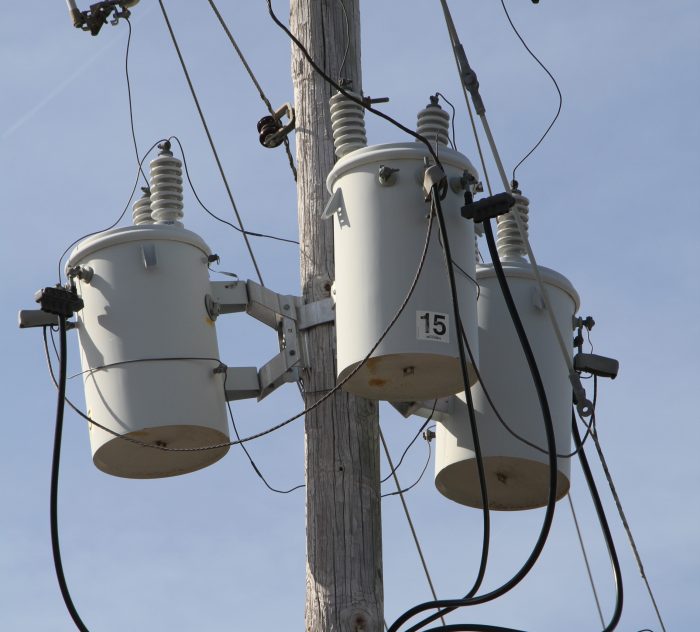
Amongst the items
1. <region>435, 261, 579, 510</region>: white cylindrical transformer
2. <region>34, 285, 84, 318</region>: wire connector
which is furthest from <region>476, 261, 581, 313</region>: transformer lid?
<region>34, 285, 84, 318</region>: wire connector

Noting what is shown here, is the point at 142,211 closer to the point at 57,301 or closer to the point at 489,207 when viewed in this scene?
the point at 57,301

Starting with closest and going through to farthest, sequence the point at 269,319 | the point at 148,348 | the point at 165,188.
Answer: the point at 148,348 < the point at 269,319 < the point at 165,188

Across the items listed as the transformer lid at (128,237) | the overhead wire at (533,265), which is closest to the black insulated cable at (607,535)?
the overhead wire at (533,265)

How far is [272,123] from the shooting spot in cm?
756

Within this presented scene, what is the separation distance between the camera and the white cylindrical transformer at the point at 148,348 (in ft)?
20.8

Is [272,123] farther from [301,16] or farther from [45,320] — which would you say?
[45,320]

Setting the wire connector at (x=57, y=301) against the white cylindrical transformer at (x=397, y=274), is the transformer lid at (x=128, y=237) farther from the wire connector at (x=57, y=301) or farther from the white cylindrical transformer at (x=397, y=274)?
the white cylindrical transformer at (x=397, y=274)

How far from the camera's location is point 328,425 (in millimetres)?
6387

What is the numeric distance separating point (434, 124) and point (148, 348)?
1327mm

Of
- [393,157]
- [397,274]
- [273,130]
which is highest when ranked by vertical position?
[273,130]

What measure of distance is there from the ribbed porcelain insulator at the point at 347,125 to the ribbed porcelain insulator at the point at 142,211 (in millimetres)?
851

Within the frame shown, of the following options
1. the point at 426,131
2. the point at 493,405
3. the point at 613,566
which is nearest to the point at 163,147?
the point at 426,131

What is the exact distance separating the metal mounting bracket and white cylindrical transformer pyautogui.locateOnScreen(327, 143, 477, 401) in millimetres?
429

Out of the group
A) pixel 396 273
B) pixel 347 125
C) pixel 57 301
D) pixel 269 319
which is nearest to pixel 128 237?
pixel 57 301
